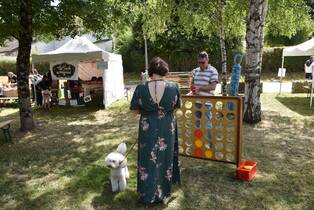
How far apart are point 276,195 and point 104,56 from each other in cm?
929

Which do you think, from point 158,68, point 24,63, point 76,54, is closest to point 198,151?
point 158,68

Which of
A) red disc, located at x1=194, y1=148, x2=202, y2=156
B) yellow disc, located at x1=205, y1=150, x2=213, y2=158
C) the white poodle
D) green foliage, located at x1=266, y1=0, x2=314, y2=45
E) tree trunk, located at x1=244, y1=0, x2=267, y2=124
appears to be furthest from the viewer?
green foliage, located at x1=266, y1=0, x2=314, y2=45

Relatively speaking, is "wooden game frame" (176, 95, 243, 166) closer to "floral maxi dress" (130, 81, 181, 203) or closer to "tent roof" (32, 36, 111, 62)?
"floral maxi dress" (130, 81, 181, 203)

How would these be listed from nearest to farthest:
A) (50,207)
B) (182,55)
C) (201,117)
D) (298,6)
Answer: (50,207)
(201,117)
(298,6)
(182,55)

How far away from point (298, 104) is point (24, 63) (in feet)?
31.1

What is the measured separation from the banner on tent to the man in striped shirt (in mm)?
Result: 8048

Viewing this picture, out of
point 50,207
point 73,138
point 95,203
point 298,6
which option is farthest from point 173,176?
point 298,6

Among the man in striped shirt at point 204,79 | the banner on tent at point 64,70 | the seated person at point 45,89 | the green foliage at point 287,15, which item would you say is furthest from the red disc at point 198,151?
the seated person at point 45,89

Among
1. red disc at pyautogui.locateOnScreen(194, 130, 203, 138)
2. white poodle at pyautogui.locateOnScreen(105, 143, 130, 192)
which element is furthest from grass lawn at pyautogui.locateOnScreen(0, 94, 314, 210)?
red disc at pyautogui.locateOnScreen(194, 130, 203, 138)

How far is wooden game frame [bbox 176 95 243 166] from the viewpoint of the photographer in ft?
18.7

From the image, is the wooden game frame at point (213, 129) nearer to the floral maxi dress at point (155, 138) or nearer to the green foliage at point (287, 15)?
the floral maxi dress at point (155, 138)

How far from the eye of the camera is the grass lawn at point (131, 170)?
491 cm

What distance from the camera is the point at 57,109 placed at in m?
13.5

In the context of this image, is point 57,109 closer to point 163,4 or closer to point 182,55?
point 163,4
